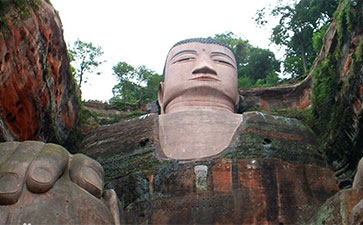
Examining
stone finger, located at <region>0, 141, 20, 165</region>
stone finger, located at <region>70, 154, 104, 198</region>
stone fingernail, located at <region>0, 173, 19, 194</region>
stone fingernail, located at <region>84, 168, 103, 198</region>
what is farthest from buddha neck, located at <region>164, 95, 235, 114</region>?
stone fingernail, located at <region>0, 173, 19, 194</region>

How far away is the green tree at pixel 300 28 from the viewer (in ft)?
71.9

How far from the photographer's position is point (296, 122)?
11.3 meters

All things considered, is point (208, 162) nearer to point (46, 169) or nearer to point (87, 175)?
point (87, 175)

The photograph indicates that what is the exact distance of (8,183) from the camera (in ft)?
18.9

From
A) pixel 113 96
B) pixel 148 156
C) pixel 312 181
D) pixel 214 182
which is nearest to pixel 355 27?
pixel 312 181

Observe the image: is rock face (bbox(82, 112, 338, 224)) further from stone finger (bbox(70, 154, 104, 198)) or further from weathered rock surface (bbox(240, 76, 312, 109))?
weathered rock surface (bbox(240, 76, 312, 109))

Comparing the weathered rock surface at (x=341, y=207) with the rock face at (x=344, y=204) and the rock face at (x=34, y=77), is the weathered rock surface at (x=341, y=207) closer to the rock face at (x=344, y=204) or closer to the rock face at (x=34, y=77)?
the rock face at (x=344, y=204)

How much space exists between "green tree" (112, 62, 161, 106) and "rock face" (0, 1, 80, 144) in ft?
41.7


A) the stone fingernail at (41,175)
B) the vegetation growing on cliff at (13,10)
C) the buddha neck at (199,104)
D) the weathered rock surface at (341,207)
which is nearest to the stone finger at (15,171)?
the stone fingernail at (41,175)

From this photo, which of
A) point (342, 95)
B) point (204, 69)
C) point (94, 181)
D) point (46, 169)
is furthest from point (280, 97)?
point (46, 169)

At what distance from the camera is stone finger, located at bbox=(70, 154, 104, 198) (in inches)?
243

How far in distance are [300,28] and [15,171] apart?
733 inches

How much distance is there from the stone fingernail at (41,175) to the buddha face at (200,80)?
237 inches

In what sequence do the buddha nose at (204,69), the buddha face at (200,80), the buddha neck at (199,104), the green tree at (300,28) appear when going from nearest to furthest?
the buddha neck at (199,104) < the buddha face at (200,80) < the buddha nose at (204,69) < the green tree at (300,28)
